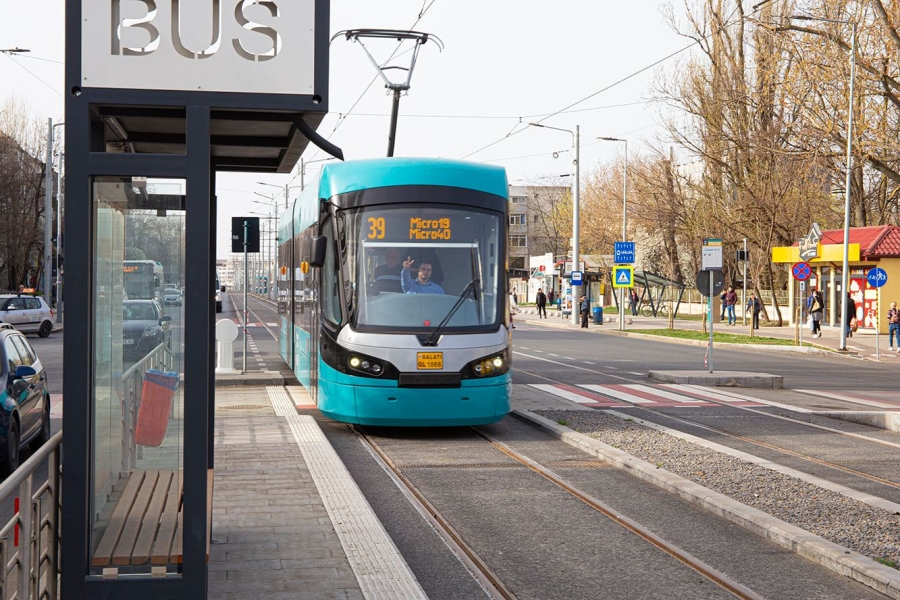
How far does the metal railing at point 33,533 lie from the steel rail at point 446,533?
2.50 metres

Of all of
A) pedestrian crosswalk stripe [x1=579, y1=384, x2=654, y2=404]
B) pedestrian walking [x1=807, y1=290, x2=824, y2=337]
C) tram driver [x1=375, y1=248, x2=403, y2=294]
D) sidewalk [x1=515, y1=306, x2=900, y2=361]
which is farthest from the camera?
pedestrian walking [x1=807, y1=290, x2=824, y2=337]

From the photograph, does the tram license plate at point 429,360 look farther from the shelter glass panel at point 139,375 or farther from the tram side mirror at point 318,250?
the shelter glass panel at point 139,375

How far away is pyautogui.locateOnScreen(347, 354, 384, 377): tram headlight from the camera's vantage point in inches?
465

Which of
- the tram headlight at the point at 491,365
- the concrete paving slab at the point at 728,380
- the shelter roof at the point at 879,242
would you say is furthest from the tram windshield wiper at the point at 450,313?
the shelter roof at the point at 879,242

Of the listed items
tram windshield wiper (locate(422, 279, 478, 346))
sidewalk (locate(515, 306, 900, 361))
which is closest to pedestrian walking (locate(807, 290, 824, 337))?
sidewalk (locate(515, 306, 900, 361))

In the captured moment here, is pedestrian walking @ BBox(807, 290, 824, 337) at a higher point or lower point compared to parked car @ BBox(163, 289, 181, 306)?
lower

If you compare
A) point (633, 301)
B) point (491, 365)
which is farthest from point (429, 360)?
point (633, 301)

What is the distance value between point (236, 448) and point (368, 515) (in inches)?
143

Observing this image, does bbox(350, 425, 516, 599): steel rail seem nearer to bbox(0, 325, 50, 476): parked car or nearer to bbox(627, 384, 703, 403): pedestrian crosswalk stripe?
bbox(0, 325, 50, 476): parked car

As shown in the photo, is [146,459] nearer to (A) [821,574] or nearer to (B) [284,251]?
(A) [821,574]

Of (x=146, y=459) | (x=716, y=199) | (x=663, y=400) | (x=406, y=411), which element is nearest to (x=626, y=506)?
(x=406, y=411)

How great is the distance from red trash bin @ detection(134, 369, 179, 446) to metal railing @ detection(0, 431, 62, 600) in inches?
19.0

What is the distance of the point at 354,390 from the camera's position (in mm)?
11875

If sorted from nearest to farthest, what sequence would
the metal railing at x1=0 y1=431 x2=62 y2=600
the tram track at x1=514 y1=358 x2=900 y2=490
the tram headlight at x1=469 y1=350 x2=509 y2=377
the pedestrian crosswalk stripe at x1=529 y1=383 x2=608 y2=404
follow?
the metal railing at x1=0 y1=431 x2=62 y2=600 < the tram track at x1=514 y1=358 x2=900 y2=490 < the tram headlight at x1=469 y1=350 x2=509 y2=377 < the pedestrian crosswalk stripe at x1=529 y1=383 x2=608 y2=404
